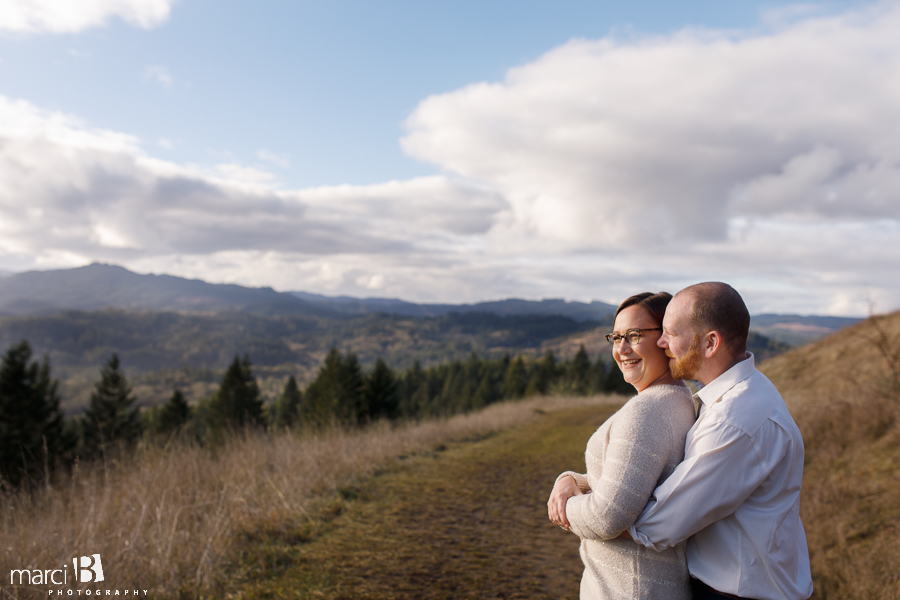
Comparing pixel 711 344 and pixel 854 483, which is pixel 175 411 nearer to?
pixel 854 483

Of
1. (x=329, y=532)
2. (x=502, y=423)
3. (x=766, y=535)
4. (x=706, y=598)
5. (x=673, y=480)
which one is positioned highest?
(x=673, y=480)

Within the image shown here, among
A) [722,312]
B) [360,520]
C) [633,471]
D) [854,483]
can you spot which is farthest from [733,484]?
[360,520]

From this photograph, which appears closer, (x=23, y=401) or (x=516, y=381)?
(x=23, y=401)

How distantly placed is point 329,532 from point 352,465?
7.01 ft

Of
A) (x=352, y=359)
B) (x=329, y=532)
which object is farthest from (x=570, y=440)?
(x=352, y=359)

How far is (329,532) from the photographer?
16.8ft

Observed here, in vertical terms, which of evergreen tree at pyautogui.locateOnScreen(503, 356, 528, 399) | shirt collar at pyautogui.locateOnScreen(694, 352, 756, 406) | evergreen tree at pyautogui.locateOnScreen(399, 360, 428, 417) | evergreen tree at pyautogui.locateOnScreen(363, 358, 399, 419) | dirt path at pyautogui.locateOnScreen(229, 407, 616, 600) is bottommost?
evergreen tree at pyautogui.locateOnScreen(399, 360, 428, 417)

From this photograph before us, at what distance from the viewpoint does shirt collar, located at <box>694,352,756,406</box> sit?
170cm

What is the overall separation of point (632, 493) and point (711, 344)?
0.59 meters

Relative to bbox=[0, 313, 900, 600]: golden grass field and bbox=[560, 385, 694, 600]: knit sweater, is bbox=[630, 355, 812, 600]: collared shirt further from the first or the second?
bbox=[0, 313, 900, 600]: golden grass field

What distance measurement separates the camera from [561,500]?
1.93 meters

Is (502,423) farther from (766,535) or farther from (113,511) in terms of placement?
(766,535)

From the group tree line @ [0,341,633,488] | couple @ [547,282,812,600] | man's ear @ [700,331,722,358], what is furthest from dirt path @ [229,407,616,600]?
tree line @ [0,341,633,488]

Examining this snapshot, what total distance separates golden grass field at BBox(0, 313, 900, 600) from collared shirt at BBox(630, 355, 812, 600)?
2.39m
